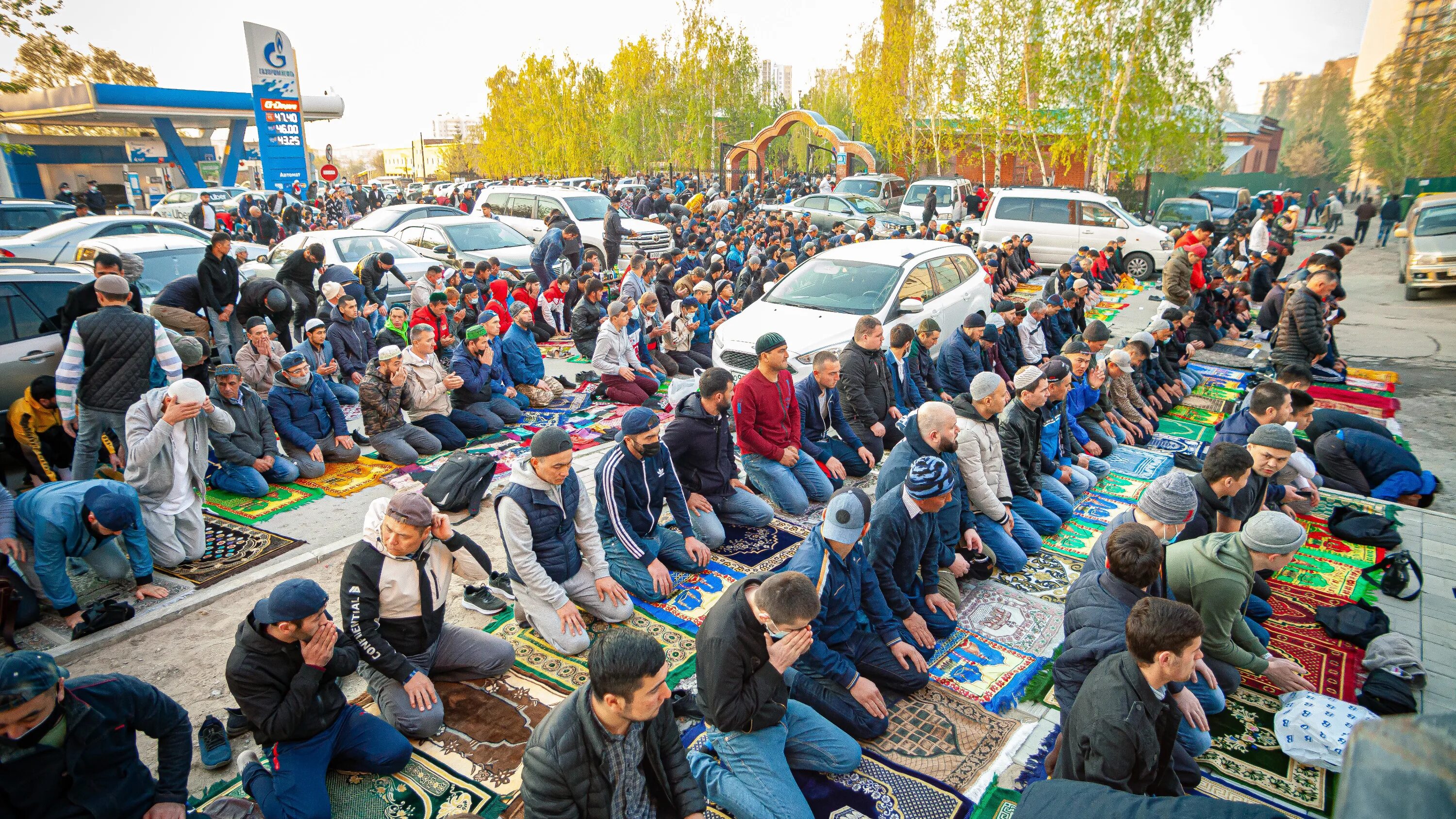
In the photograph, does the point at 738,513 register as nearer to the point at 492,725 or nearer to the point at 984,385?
the point at 984,385

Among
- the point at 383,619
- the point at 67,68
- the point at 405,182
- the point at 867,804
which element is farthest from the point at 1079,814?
the point at 405,182

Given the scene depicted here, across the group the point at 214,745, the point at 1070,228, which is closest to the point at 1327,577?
the point at 214,745

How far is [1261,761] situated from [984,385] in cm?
279

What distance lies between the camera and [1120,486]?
24.0 ft

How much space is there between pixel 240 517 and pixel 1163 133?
102 ft

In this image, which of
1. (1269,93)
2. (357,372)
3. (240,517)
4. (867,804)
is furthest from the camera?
(1269,93)

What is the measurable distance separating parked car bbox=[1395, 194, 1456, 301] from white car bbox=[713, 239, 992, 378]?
1186cm

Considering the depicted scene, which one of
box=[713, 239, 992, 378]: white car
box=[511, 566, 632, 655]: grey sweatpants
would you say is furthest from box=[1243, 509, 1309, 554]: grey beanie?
box=[713, 239, 992, 378]: white car

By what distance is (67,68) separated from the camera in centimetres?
1124

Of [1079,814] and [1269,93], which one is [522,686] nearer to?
[1079,814]

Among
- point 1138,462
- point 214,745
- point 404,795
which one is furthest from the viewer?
point 1138,462

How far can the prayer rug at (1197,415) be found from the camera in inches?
362

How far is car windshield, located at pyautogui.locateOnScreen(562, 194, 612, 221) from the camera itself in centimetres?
1769

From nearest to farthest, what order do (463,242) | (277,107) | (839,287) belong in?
(839,287)
(463,242)
(277,107)
